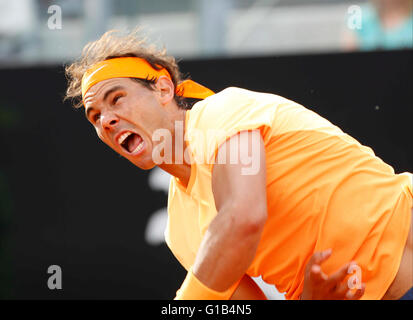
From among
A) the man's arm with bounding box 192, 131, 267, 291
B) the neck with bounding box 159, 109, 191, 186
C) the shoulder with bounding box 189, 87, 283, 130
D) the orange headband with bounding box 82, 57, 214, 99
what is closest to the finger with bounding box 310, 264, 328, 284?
the man's arm with bounding box 192, 131, 267, 291

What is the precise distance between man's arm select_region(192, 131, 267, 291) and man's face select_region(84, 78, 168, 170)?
1.34ft

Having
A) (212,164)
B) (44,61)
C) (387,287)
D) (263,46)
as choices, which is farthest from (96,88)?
(263,46)

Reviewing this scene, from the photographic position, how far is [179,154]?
201 cm

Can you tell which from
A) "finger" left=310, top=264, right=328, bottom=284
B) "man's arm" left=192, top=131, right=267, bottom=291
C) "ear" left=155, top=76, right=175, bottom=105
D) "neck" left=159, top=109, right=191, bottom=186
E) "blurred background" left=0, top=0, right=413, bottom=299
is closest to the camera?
"man's arm" left=192, top=131, right=267, bottom=291

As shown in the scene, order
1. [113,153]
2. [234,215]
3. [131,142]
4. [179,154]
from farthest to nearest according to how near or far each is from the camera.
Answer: [113,153], [131,142], [179,154], [234,215]

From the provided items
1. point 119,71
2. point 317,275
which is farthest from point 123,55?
point 317,275

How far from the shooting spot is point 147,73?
2152 mm

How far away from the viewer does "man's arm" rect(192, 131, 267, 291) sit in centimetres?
161

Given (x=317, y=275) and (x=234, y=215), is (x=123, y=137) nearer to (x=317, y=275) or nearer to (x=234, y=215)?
(x=234, y=215)

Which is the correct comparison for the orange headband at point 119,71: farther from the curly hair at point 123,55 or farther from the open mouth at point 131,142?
the open mouth at point 131,142

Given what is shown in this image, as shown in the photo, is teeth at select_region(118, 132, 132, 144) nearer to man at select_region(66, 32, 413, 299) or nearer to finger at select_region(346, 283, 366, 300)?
man at select_region(66, 32, 413, 299)

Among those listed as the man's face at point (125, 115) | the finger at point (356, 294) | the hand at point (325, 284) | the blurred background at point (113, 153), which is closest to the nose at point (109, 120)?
the man's face at point (125, 115)

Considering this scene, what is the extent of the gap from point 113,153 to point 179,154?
1552mm
